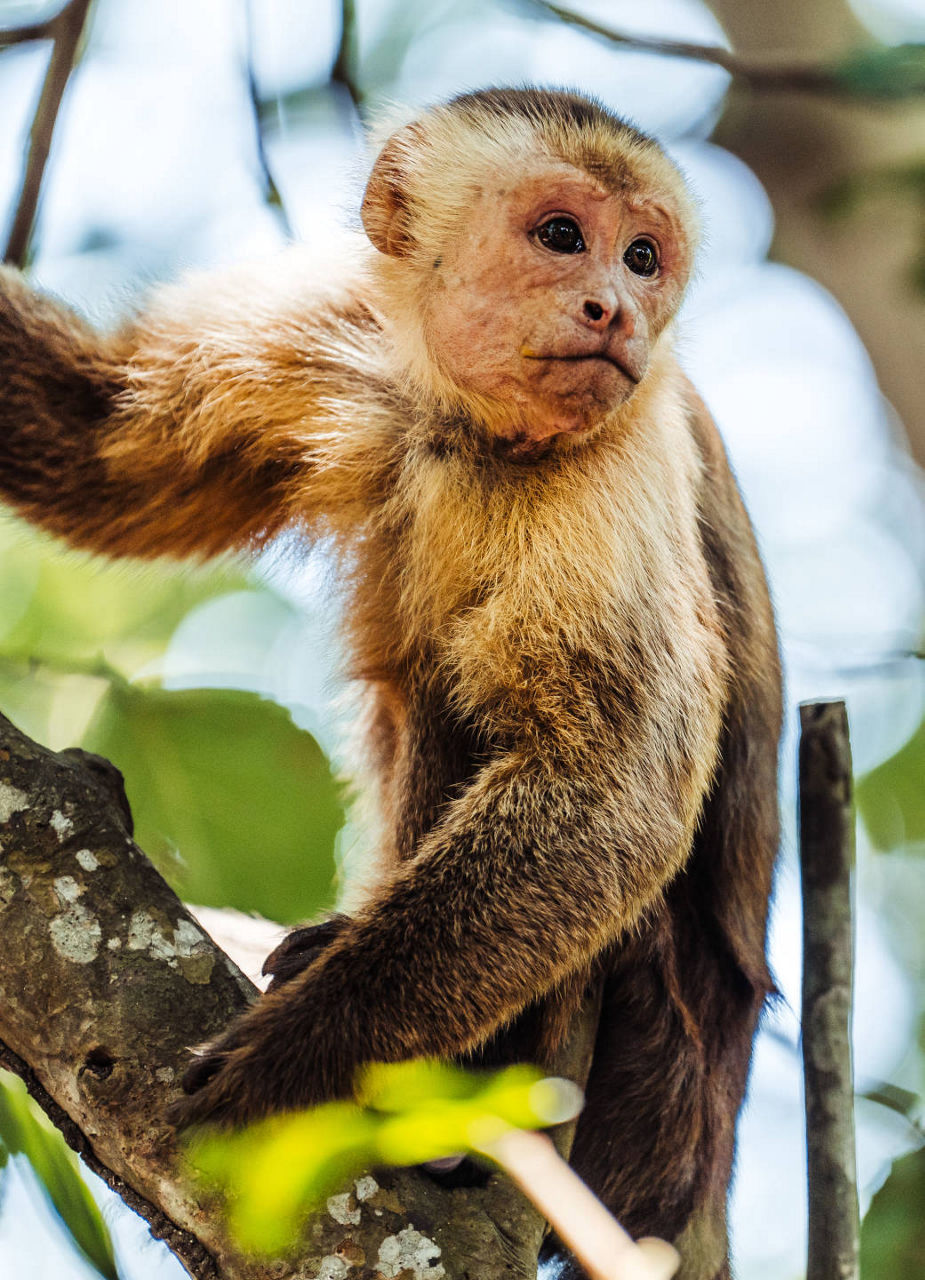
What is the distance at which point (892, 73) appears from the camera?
9.82ft

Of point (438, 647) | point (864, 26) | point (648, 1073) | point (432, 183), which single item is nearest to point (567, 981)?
point (648, 1073)

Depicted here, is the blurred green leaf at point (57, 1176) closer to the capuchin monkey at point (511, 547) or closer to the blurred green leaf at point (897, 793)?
the capuchin monkey at point (511, 547)

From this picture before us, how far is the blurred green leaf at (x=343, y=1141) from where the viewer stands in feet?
5.92

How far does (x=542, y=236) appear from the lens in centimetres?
360

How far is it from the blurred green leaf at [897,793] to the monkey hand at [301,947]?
150 cm

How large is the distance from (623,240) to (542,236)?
0.81ft

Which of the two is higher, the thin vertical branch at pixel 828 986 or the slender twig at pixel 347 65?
the slender twig at pixel 347 65

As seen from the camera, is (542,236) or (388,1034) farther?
(542,236)

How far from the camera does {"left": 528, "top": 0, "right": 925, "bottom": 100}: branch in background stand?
2.99 metres

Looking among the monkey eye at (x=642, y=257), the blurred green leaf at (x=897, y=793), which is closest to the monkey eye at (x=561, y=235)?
the monkey eye at (x=642, y=257)

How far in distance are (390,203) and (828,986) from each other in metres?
2.45

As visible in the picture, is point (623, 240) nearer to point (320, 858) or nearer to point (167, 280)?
point (167, 280)

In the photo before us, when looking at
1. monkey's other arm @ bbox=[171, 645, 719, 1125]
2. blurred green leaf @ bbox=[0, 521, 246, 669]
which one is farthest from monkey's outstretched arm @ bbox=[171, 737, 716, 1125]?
blurred green leaf @ bbox=[0, 521, 246, 669]

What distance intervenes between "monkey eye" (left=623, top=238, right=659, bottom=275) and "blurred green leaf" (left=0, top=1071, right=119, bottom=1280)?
8.52 ft
